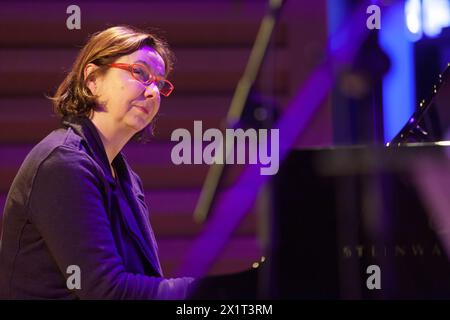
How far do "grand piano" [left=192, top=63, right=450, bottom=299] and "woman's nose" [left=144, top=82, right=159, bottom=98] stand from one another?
56cm

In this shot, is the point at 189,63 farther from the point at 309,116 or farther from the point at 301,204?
the point at 301,204

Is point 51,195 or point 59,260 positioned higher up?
point 51,195

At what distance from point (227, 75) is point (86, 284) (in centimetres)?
160

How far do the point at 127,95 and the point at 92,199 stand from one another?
423 mm

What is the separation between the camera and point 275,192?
1752 mm

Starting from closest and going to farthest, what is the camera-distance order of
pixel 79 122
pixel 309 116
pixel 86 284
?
pixel 86 284, pixel 79 122, pixel 309 116

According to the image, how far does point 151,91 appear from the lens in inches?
82.0

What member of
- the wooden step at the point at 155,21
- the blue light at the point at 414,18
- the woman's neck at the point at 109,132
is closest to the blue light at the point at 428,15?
the blue light at the point at 414,18

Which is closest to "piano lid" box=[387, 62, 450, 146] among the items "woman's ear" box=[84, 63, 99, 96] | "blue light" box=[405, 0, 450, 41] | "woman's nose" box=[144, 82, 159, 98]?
"blue light" box=[405, 0, 450, 41]

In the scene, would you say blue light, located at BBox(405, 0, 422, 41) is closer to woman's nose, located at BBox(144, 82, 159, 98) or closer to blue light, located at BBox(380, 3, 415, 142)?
blue light, located at BBox(380, 3, 415, 142)

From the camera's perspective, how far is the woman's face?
203 centimetres

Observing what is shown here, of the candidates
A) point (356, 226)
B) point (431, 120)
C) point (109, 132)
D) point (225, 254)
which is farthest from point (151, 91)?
point (225, 254)

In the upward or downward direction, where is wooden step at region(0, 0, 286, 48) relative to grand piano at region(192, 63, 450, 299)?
upward

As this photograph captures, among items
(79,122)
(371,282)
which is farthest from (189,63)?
(371,282)
